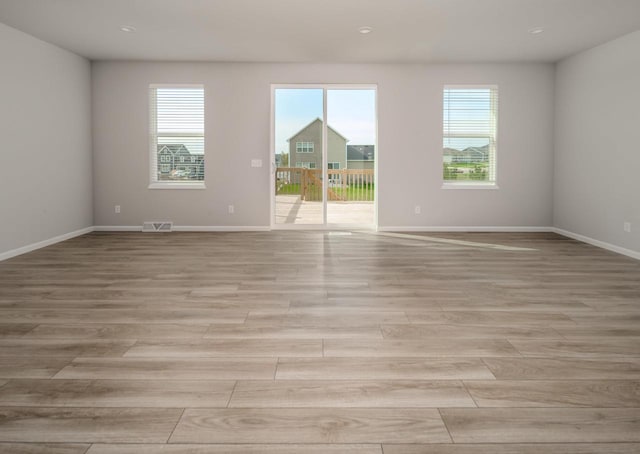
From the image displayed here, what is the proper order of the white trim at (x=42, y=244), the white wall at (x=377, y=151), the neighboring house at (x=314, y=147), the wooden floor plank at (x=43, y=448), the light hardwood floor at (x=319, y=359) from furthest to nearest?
the neighboring house at (x=314, y=147) → the white wall at (x=377, y=151) → the white trim at (x=42, y=244) → the light hardwood floor at (x=319, y=359) → the wooden floor plank at (x=43, y=448)

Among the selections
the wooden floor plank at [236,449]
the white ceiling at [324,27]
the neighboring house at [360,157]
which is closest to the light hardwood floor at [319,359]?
the wooden floor plank at [236,449]

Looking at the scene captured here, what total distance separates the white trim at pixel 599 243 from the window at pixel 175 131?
5406 millimetres

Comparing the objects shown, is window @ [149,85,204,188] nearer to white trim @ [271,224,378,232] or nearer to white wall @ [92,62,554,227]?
white wall @ [92,62,554,227]

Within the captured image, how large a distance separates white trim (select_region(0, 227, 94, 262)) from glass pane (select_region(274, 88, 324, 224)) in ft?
9.32

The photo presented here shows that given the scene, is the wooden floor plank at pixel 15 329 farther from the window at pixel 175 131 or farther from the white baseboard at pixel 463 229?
the white baseboard at pixel 463 229

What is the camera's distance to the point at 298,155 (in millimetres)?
7738

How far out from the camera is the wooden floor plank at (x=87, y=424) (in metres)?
1.74

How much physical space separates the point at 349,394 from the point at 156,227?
19.8ft

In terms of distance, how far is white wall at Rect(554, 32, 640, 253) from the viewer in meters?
5.64

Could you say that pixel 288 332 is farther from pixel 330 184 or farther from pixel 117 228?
pixel 117 228

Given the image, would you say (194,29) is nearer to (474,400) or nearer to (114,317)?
(114,317)

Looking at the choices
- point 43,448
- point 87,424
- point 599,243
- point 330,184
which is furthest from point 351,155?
point 43,448

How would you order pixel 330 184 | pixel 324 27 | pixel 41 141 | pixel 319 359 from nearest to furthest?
pixel 319 359, pixel 324 27, pixel 41 141, pixel 330 184

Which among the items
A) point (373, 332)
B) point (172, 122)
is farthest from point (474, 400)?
point (172, 122)
